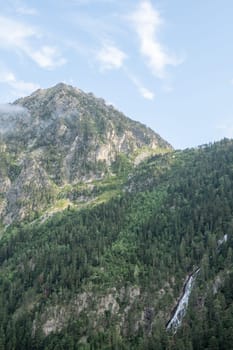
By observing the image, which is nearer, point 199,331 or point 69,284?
point 199,331

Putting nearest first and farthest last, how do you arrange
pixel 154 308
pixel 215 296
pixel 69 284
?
pixel 215 296, pixel 154 308, pixel 69 284

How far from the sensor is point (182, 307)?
174375 millimetres

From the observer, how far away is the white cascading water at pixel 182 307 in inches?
6568

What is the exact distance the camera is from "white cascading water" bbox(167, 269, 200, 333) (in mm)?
166825

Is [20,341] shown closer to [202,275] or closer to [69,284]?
[69,284]

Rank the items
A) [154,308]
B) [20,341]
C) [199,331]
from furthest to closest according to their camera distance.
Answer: [154,308] < [20,341] < [199,331]

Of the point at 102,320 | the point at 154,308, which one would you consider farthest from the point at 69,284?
the point at 154,308

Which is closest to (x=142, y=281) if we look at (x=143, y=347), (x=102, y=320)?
(x=102, y=320)

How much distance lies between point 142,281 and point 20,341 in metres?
55.3

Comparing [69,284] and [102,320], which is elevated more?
[69,284]

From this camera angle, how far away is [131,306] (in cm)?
18650

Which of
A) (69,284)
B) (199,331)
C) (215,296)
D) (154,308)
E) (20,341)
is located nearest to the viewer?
(199,331)

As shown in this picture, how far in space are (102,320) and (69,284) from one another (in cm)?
2508

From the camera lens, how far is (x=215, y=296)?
156 m
